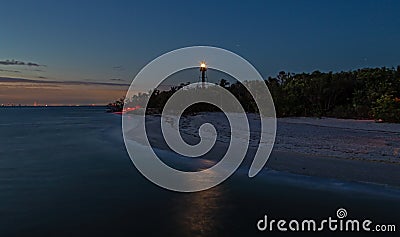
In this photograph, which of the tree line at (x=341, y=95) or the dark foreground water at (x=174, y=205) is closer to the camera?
the dark foreground water at (x=174, y=205)

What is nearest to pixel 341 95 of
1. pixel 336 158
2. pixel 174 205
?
pixel 336 158

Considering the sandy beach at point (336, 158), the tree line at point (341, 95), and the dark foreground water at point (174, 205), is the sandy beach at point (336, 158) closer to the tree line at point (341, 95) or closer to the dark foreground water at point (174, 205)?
the dark foreground water at point (174, 205)

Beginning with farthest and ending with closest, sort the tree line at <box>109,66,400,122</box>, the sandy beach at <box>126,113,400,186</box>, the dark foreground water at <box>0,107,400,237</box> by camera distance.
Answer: the tree line at <box>109,66,400,122</box>
the sandy beach at <box>126,113,400,186</box>
the dark foreground water at <box>0,107,400,237</box>

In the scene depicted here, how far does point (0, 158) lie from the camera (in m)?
13.6

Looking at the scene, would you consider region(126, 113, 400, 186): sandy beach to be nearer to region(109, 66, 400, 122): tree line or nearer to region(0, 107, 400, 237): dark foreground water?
region(0, 107, 400, 237): dark foreground water

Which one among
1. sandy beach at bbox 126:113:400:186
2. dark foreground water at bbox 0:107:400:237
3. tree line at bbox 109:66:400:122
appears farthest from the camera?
tree line at bbox 109:66:400:122

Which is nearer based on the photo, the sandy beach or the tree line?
the sandy beach

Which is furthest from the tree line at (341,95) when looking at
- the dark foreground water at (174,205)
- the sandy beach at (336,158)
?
the dark foreground water at (174,205)

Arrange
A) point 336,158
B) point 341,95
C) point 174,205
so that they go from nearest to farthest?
point 174,205, point 336,158, point 341,95

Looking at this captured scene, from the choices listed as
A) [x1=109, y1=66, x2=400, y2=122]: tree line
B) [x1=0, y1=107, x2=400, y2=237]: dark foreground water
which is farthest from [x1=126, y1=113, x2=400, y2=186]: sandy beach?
[x1=109, y1=66, x2=400, y2=122]: tree line

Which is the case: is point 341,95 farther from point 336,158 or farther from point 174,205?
point 174,205

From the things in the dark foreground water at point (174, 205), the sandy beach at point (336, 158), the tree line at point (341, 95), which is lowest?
the dark foreground water at point (174, 205)

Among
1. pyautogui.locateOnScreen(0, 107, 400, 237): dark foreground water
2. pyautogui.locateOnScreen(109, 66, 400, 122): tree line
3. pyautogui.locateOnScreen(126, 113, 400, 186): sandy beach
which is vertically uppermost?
pyautogui.locateOnScreen(109, 66, 400, 122): tree line

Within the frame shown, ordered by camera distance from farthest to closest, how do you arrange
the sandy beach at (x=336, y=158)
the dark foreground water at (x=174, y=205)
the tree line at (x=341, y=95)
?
1. the tree line at (x=341, y=95)
2. the sandy beach at (x=336, y=158)
3. the dark foreground water at (x=174, y=205)
